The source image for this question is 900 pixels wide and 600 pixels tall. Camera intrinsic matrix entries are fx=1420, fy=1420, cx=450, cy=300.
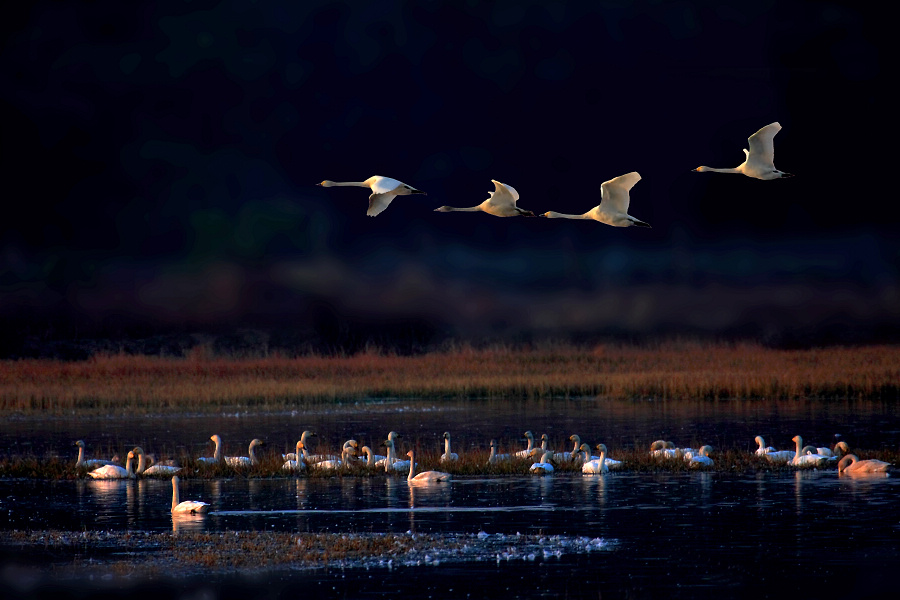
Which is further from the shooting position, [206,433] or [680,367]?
[680,367]

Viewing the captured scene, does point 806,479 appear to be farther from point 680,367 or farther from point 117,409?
point 680,367

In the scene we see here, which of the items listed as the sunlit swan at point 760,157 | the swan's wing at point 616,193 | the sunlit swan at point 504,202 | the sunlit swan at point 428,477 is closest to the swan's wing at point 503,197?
the sunlit swan at point 504,202

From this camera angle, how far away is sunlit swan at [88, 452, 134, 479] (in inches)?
966

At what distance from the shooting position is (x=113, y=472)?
2458 cm

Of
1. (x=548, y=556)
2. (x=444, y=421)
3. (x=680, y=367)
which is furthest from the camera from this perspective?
(x=680, y=367)

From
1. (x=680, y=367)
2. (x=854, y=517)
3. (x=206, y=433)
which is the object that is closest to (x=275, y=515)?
(x=854, y=517)

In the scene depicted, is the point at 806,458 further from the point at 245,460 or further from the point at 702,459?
the point at 245,460

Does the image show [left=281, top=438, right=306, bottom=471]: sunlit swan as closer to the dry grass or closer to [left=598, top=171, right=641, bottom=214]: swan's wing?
[left=598, top=171, right=641, bottom=214]: swan's wing

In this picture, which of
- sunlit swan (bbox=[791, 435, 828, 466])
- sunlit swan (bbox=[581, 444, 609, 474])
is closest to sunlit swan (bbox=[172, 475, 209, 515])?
sunlit swan (bbox=[581, 444, 609, 474])

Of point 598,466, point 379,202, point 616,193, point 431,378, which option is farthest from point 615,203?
point 431,378

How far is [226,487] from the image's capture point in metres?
23.1

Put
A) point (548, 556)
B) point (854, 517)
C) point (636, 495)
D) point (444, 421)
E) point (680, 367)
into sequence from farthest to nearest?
point (680, 367) < point (444, 421) < point (636, 495) < point (854, 517) < point (548, 556)

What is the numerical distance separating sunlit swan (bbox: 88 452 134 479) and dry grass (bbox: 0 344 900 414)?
51.6ft

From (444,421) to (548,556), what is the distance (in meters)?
21.7
